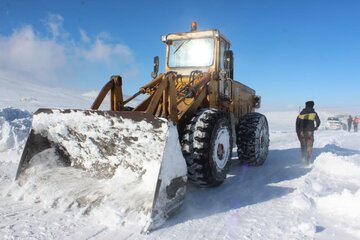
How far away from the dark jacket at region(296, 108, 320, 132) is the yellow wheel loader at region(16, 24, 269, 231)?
107 inches

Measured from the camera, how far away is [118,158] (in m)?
4.15

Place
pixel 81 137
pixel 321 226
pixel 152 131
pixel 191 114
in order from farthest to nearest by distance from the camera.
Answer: pixel 191 114 < pixel 81 137 < pixel 152 131 < pixel 321 226

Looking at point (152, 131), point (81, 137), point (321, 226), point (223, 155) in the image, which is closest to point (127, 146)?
point (152, 131)

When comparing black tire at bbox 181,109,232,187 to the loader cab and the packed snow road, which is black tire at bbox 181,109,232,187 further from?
the loader cab

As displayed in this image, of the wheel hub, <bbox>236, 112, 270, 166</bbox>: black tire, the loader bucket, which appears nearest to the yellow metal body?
<bbox>236, 112, 270, 166</bbox>: black tire

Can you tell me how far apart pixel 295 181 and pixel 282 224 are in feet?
6.85

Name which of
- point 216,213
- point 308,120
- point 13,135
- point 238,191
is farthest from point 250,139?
point 13,135

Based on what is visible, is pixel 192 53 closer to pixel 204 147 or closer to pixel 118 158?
pixel 204 147

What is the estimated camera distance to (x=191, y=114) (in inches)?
187

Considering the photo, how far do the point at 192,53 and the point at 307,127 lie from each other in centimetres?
327

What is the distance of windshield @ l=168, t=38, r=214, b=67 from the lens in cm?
594

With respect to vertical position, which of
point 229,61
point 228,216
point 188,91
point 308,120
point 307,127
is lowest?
point 228,216

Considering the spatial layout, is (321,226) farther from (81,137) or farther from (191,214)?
(81,137)

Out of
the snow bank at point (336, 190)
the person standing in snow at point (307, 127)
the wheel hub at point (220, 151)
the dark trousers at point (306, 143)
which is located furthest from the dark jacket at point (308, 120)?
the wheel hub at point (220, 151)
